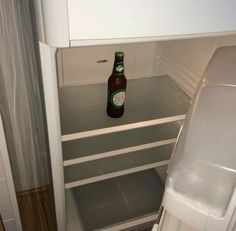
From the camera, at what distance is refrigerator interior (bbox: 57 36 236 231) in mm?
1188

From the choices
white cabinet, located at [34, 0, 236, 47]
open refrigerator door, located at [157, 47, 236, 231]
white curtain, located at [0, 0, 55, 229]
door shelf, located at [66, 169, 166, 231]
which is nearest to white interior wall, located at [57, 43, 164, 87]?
white curtain, located at [0, 0, 55, 229]

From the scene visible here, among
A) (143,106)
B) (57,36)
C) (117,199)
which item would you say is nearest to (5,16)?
(57,36)

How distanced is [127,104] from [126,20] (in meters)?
0.70

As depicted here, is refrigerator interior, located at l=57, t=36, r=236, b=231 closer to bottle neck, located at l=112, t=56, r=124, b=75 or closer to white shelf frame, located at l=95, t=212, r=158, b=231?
white shelf frame, located at l=95, t=212, r=158, b=231

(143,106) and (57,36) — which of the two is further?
(143,106)

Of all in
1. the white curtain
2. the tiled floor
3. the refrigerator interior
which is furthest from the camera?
the tiled floor

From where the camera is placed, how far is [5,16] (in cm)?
93

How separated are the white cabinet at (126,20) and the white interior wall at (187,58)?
334 mm

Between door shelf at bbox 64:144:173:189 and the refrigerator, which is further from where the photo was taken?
door shelf at bbox 64:144:173:189

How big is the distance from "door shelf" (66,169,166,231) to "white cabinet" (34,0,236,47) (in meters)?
0.93

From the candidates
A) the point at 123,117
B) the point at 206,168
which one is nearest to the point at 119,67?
the point at 123,117

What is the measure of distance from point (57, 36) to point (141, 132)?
2.77 feet

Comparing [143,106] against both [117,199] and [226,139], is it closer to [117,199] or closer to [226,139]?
[117,199]

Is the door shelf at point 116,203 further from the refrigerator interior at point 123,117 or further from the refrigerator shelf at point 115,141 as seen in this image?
the refrigerator shelf at point 115,141
